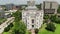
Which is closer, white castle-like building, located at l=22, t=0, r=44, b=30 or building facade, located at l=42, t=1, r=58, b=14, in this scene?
white castle-like building, located at l=22, t=0, r=44, b=30

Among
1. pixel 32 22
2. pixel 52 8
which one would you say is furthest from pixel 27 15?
pixel 52 8

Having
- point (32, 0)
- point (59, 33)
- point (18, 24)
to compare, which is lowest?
point (59, 33)

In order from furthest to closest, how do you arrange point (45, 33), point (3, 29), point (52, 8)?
point (52, 8) → point (3, 29) → point (45, 33)

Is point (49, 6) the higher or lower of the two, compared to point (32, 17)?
higher

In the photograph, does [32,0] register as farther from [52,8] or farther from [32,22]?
[52,8]

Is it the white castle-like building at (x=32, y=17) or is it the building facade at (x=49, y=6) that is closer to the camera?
the white castle-like building at (x=32, y=17)

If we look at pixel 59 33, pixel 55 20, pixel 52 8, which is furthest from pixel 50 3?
pixel 59 33

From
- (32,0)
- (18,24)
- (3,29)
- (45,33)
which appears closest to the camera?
(18,24)

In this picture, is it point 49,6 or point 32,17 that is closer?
point 32,17

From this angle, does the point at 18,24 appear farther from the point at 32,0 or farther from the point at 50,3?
the point at 50,3

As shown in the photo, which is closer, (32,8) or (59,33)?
(59,33)

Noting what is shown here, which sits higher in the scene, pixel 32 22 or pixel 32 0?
pixel 32 0
